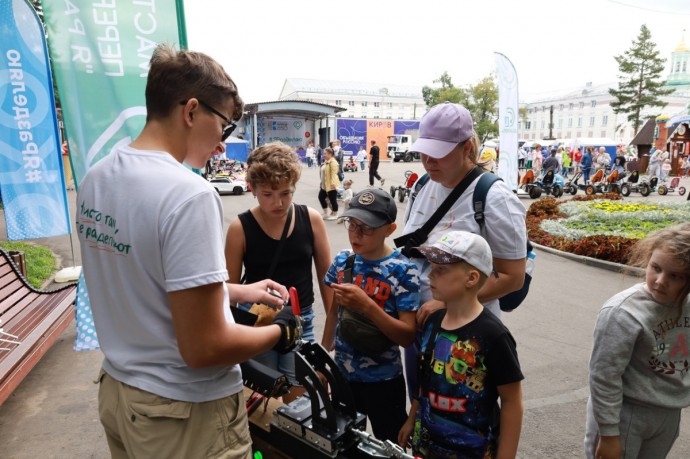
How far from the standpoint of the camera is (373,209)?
2230 mm

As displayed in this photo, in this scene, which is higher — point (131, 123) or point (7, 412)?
point (131, 123)

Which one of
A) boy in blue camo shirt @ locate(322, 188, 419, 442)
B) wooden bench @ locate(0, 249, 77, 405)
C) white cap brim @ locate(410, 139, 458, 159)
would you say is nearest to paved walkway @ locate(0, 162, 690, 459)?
wooden bench @ locate(0, 249, 77, 405)

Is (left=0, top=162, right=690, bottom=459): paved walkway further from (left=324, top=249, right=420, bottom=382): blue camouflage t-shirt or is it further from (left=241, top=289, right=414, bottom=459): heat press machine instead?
(left=241, top=289, right=414, bottom=459): heat press machine

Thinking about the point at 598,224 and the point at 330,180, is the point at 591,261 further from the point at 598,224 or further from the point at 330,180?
the point at 330,180

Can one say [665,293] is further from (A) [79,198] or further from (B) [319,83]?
(B) [319,83]

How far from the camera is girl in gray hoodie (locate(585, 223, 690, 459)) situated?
1.83 meters

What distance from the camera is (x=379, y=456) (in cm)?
135

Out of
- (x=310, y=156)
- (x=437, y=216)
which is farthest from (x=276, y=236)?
(x=310, y=156)

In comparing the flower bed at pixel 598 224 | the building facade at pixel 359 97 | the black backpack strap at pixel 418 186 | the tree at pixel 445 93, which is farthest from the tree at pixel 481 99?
the black backpack strap at pixel 418 186

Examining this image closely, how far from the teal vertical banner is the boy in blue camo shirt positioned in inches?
247

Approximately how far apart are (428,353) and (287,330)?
2.53ft

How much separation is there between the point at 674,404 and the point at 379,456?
1.39 metres

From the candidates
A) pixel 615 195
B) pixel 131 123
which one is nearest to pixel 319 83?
pixel 615 195

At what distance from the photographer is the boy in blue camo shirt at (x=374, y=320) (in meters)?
2.18
